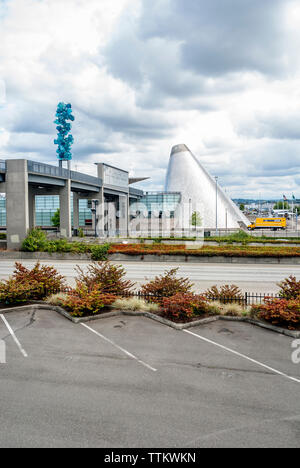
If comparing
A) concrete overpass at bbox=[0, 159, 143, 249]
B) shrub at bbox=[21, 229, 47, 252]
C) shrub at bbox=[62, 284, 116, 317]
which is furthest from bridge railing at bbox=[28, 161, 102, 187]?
shrub at bbox=[62, 284, 116, 317]

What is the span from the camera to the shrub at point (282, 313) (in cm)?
1098

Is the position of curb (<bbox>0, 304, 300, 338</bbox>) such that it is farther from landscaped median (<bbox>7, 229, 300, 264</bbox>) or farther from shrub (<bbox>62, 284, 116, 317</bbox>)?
landscaped median (<bbox>7, 229, 300, 264</bbox>)

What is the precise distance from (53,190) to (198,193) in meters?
37.1

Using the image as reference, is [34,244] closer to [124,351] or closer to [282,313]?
[124,351]

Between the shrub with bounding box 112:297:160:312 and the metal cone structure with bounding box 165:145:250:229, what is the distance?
51.9 metres

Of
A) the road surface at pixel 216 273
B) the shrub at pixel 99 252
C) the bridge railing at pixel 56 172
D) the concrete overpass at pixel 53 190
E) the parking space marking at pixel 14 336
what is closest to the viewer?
the parking space marking at pixel 14 336

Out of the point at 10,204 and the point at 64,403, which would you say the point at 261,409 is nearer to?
the point at 64,403

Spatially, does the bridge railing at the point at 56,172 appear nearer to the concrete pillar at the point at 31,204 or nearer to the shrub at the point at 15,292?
the concrete pillar at the point at 31,204

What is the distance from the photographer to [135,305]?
13.1 metres

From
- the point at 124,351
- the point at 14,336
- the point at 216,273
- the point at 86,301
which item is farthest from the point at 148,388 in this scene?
the point at 216,273

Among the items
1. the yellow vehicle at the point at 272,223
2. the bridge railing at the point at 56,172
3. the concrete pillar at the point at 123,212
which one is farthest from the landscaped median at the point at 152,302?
the yellow vehicle at the point at 272,223

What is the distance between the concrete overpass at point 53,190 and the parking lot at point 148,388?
82.1ft

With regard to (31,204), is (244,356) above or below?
below

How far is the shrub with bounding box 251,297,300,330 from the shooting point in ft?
36.0
